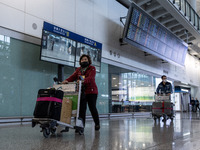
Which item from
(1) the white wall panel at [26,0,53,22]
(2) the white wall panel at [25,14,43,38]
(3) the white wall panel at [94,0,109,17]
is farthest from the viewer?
(3) the white wall panel at [94,0,109,17]

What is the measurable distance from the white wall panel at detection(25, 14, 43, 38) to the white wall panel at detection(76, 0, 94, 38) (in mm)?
2221

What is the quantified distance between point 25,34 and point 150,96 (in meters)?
12.3

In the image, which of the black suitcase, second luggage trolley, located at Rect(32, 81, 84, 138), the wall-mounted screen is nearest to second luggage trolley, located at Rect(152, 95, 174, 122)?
the wall-mounted screen

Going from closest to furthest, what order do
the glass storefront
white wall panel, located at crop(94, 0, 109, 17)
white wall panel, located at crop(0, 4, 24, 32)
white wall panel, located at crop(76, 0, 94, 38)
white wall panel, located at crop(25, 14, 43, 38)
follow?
1. white wall panel, located at crop(0, 4, 24, 32)
2. white wall panel, located at crop(25, 14, 43, 38)
3. white wall panel, located at crop(76, 0, 94, 38)
4. white wall panel, located at crop(94, 0, 109, 17)
5. the glass storefront

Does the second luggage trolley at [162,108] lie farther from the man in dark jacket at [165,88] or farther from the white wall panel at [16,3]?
the white wall panel at [16,3]

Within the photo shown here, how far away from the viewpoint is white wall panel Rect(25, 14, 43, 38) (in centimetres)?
782

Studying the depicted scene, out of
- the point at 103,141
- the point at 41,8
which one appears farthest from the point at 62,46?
the point at 103,141

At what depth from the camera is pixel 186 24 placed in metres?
16.8

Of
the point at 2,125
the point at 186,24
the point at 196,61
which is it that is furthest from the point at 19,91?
the point at 196,61

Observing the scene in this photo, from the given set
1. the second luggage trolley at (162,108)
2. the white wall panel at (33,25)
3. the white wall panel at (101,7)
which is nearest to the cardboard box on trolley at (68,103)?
the white wall panel at (33,25)

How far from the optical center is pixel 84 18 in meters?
10.6

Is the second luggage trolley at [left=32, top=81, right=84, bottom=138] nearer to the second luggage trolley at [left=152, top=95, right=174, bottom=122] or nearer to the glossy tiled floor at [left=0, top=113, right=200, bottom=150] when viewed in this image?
the glossy tiled floor at [left=0, top=113, right=200, bottom=150]

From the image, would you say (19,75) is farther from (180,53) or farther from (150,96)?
(180,53)

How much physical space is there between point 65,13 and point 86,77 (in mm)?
5556
